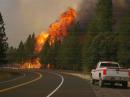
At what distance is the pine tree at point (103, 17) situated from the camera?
93044 mm


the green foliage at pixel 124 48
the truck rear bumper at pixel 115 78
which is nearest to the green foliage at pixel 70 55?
the green foliage at pixel 124 48

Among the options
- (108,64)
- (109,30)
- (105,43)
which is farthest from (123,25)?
(108,64)

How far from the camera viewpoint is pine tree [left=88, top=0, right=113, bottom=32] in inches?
3663

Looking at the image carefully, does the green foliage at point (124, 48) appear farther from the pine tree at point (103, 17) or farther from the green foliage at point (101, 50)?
the pine tree at point (103, 17)

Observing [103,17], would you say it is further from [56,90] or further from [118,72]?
[56,90]

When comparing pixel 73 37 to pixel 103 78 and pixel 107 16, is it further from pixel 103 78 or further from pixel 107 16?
pixel 103 78

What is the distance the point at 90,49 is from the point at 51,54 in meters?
62.0

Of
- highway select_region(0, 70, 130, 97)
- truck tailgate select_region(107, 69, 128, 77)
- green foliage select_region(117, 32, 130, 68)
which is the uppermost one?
green foliage select_region(117, 32, 130, 68)

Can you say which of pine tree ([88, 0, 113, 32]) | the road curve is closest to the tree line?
pine tree ([88, 0, 113, 32])

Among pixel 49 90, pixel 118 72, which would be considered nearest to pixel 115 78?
pixel 118 72

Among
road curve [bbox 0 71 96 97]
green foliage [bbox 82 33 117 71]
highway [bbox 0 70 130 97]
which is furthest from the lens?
green foliage [bbox 82 33 117 71]

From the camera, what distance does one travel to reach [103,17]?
93.6m

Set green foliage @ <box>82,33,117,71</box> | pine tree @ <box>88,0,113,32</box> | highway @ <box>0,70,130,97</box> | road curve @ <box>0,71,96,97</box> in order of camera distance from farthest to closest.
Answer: pine tree @ <box>88,0,113,32</box> → green foliage @ <box>82,33,117,71</box> → highway @ <box>0,70,130,97</box> → road curve @ <box>0,71,96,97</box>

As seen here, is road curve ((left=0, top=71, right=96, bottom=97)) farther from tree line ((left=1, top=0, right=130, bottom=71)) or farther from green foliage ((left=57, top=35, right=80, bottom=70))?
green foliage ((left=57, top=35, right=80, bottom=70))
